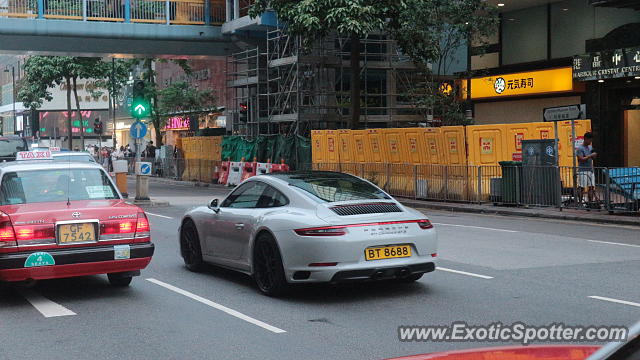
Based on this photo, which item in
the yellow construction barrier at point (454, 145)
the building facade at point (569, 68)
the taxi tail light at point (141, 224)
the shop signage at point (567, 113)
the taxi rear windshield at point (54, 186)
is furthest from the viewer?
the building facade at point (569, 68)

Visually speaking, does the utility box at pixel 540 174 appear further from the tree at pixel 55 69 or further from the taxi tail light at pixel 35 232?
the tree at pixel 55 69

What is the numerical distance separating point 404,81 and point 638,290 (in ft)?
97.7

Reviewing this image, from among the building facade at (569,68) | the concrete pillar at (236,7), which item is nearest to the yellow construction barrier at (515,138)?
the building facade at (569,68)

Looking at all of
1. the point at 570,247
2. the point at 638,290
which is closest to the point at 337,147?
the point at 570,247

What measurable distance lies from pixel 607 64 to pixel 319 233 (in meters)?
20.6

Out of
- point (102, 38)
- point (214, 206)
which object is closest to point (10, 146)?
point (102, 38)

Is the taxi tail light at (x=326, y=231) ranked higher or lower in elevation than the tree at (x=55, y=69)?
lower

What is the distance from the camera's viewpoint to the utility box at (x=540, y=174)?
1978 centimetres

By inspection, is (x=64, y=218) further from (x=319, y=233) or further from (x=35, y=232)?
(x=319, y=233)

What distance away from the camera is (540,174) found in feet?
66.1

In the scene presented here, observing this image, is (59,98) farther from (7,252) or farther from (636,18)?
(7,252)

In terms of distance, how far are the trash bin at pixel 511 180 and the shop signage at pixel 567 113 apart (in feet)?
6.63

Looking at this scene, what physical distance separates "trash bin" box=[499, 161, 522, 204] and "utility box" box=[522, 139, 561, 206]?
0.47 feet

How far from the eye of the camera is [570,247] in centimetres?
1316
